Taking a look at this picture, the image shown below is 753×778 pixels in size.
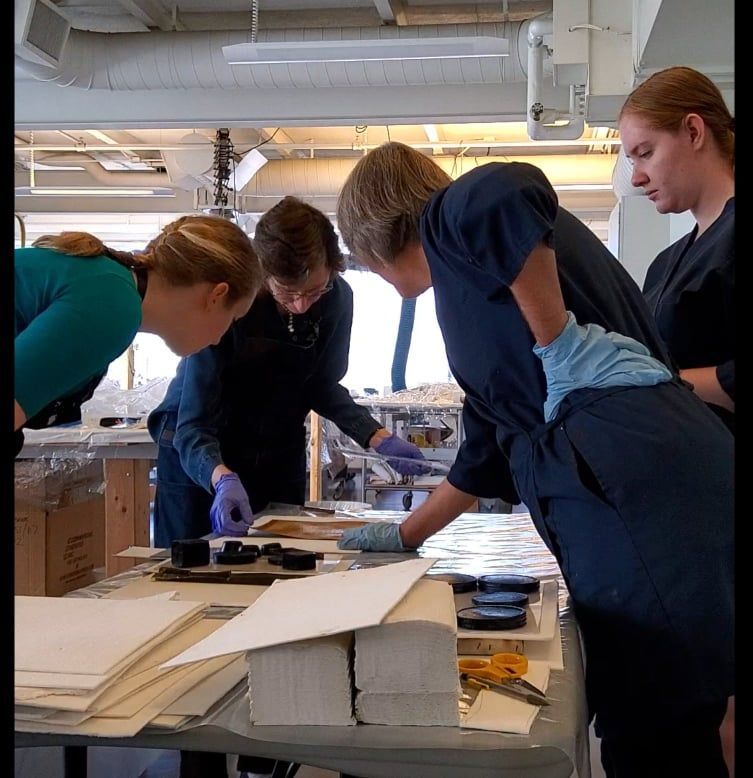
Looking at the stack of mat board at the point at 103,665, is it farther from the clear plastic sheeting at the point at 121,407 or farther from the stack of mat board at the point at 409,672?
the clear plastic sheeting at the point at 121,407

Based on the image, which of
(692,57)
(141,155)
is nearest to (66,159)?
(141,155)

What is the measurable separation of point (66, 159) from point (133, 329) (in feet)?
24.0

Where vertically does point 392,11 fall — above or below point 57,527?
above

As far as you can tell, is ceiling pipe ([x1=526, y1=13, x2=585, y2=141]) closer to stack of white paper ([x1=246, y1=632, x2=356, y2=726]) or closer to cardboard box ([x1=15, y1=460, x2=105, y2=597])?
cardboard box ([x1=15, y1=460, x2=105, y2=597])

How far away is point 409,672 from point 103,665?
30 cm

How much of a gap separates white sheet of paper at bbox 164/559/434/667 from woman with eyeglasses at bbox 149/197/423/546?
84 cm

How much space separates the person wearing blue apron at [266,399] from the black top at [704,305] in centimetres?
75

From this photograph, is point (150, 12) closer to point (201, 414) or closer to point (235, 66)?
point (235, 66)

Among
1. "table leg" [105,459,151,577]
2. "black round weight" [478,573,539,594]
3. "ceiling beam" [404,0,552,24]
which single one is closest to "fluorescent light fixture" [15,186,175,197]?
"ceiling beam" [404,0,552,24]

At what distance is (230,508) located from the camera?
1.87 meters

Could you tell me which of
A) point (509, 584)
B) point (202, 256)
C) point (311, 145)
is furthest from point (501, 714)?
point (311, 145)

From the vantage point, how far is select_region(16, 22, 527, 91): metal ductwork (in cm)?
418
